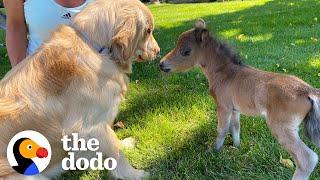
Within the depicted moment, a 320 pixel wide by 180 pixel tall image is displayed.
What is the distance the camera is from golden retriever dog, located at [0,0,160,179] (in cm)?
367

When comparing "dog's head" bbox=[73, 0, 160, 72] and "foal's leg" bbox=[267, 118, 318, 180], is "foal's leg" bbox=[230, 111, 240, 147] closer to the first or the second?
"foal's leg" bbox=[267, 118, 318, 180]

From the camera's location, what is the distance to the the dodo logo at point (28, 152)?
142 inches

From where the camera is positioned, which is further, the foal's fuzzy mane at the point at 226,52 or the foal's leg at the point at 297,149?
the foal's fuzzy mane at the point at 226,52

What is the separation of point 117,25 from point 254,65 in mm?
3718

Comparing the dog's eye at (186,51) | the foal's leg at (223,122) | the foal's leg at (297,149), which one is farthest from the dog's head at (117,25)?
the foal's leg at (297,149)

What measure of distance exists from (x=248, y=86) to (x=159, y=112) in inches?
65.7

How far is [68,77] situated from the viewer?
3732 millimetres

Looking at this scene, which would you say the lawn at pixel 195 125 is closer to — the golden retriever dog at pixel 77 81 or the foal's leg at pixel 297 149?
the foal's leg at pixel 297 149

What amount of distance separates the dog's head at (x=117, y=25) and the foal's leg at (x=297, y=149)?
4.45 feet

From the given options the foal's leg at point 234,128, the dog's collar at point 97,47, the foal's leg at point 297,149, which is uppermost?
the dog's collar at point 97,47

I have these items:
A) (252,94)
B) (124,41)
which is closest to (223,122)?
(252,94)

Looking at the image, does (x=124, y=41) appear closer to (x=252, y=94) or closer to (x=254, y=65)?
(x=252, y=94)

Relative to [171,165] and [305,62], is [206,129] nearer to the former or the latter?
[171,165]

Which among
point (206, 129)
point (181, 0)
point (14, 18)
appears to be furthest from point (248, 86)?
point (181, 0)
